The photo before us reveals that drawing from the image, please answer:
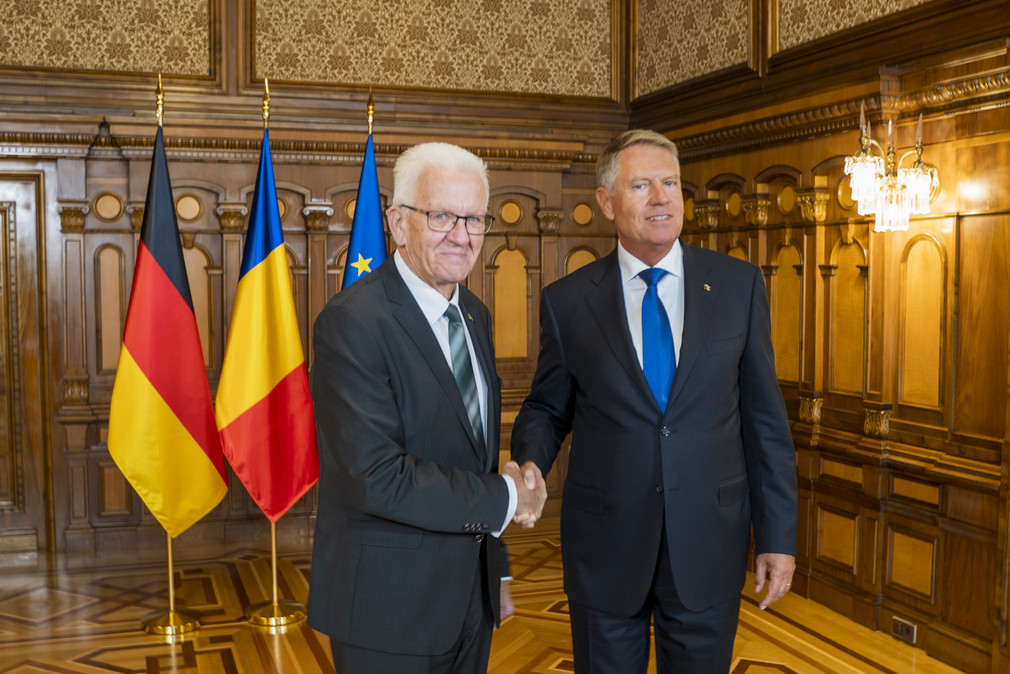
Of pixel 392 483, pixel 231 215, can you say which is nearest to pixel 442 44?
pixel 231 215

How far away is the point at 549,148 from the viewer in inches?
247

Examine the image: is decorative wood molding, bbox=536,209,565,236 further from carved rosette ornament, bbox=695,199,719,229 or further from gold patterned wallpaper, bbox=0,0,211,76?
gold patterned wallpaper, bbox=0,0,211,76

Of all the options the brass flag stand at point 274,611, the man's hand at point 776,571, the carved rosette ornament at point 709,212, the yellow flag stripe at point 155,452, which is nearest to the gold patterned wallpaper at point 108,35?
the yellow flag stripe at point 155,452

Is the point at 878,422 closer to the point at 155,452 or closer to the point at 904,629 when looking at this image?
the point at 904,629

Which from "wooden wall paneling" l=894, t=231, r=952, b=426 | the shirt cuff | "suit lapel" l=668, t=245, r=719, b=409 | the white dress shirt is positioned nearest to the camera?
the shirt cuff

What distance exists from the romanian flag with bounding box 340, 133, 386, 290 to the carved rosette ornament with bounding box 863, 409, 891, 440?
8.48 ft

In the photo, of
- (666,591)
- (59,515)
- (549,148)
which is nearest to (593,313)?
(666,591)

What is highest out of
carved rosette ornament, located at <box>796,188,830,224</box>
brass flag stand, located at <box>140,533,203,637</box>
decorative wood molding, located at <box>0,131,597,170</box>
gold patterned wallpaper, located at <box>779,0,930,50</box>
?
gold patterned wallpaper, located at <box>779,0,930,50</box>

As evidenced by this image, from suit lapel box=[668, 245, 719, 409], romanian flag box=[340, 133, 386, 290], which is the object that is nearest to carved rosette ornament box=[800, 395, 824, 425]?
romanian flag box=[340, 133, 386, 290]

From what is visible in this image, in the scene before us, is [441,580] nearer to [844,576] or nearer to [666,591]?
[666,591]

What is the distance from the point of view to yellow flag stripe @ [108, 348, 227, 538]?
14.3 feet

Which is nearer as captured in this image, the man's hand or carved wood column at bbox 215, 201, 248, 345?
the man's hand

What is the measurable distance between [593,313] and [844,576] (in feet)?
9.80

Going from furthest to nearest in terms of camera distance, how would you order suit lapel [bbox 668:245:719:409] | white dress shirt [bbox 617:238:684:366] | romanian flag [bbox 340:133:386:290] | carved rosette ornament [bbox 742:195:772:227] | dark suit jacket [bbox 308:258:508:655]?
carved rosette ornament [bbox 742:195:772:227] → romanian flag [bbox 340:133:386:290] → white dress shirt [bbox 617:238:684:366] → suit lapel [bbox 668:245:719:409] → dark suit jacket [bbox 308:258:508:655]
